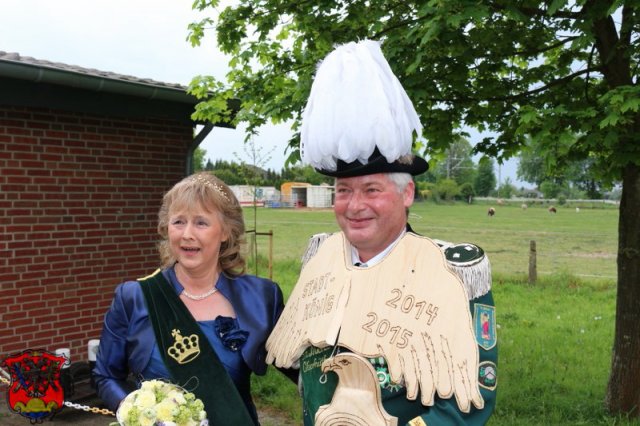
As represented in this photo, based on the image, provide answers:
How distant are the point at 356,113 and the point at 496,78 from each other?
3457 mm

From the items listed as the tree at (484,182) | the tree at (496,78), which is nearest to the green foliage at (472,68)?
the tree at (496,78)

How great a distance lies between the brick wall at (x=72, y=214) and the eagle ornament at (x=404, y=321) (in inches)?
157

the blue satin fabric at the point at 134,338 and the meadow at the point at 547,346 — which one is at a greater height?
the blue satin fabric at the point at 134,338

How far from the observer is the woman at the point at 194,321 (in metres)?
2.17

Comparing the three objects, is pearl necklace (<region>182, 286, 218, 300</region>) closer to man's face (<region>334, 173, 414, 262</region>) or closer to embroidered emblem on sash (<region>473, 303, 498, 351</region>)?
man's face (<region>334, 173, 414, 262</region>)

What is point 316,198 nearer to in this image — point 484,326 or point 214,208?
point 214,208

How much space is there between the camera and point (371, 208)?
1978 millimetres

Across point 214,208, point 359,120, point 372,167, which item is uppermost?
point 359,120

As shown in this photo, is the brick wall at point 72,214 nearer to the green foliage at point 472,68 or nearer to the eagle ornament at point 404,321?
the green foliage at point 472,68

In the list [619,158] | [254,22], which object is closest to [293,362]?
[619,158]

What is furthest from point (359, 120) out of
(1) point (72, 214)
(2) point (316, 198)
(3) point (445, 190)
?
(3) point (445, 190)

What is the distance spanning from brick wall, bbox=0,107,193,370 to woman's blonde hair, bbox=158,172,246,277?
3510 mm

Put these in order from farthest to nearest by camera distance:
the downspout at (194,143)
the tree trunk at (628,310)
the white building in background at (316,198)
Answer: the white building in background at (316,198) < the downspout at (194,143) < the tree trunk at (628,310)

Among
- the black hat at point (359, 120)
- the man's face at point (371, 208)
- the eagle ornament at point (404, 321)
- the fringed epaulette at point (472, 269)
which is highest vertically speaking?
the black hat at point (359, 120)
